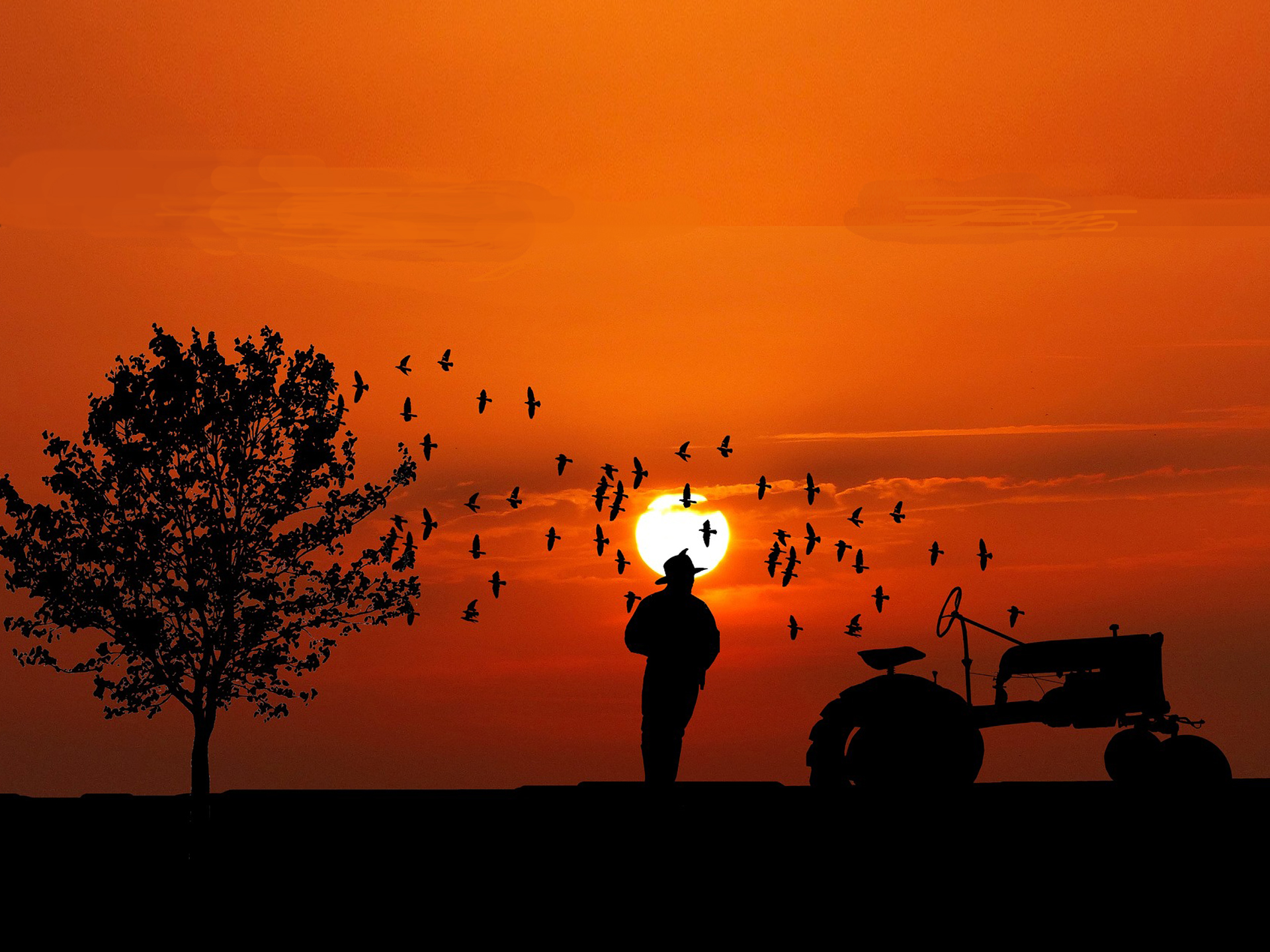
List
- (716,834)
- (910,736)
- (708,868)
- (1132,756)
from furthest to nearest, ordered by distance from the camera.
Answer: (1132,756), (910,736), (716,834), (708,868)

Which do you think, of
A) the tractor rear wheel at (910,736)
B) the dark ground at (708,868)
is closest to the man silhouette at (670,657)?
the dark ground at (708,868)

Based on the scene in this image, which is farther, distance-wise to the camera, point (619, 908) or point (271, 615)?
point (271, 615)

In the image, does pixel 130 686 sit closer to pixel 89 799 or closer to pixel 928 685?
pixel 89 799

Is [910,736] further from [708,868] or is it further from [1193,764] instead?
[708,868]

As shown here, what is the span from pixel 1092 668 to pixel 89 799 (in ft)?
50.6

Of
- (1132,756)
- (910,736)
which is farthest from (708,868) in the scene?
(1132,756)

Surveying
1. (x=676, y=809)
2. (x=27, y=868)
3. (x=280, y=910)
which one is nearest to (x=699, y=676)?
(x=676, y=809)

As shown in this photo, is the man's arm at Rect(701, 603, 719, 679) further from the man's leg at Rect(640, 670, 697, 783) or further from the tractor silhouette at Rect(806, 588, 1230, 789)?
the tractor silhouette at Rect(806, 588, 1230, 789)

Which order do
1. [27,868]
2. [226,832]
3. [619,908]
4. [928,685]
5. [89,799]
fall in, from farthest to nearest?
[89,799]
[226,832]
[928,685]
[27,868]
[619,908]

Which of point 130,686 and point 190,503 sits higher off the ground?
point 190,503

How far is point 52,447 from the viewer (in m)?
23.1

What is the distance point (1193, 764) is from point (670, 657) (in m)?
7.35

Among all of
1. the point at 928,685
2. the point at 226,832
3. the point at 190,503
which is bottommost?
the point at 226,832

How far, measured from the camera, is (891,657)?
690 inches
